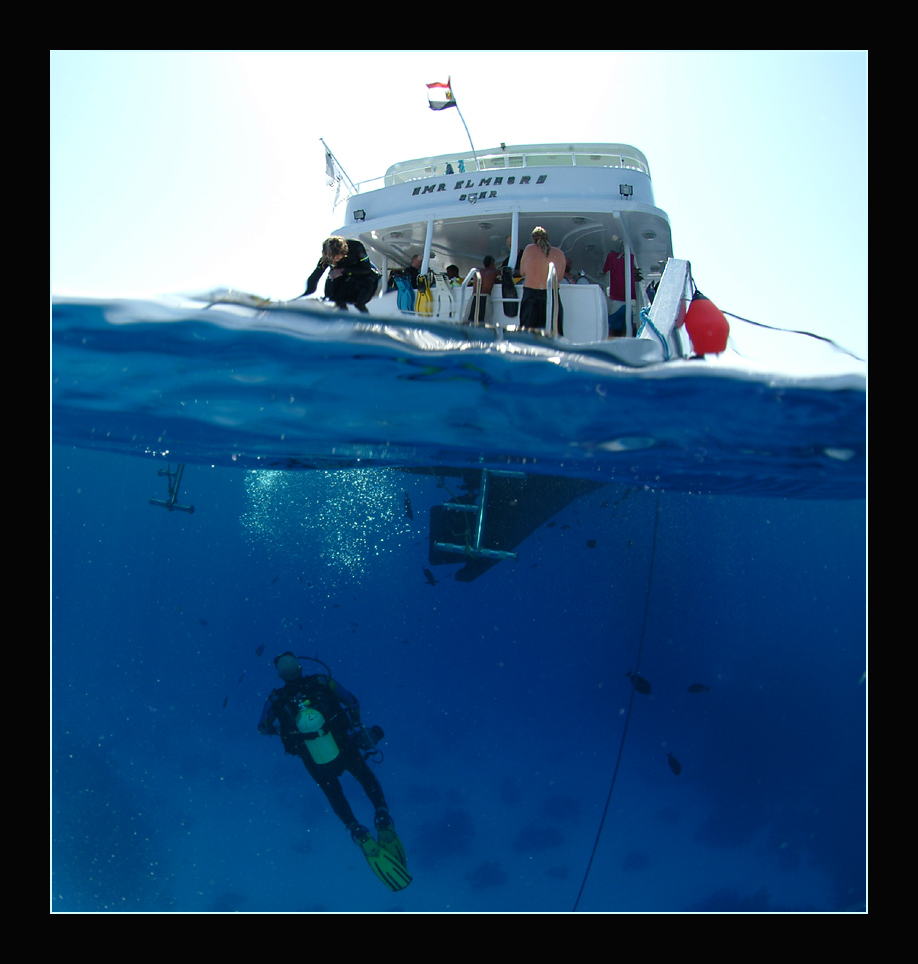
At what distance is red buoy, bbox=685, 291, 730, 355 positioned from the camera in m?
5.88

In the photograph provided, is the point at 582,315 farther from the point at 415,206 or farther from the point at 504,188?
the point at 415,206

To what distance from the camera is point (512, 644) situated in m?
25.8

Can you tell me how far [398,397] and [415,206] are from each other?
4.41 meters

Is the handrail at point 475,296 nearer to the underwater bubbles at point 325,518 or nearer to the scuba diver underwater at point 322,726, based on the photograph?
the scuba diver underwater at point 322,726

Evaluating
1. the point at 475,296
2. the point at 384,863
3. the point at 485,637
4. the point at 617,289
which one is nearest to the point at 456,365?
the point at 475,296

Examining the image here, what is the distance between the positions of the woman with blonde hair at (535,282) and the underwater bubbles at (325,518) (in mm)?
8780

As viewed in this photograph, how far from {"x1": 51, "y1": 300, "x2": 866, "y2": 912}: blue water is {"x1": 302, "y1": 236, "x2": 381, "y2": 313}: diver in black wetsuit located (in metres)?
0.60

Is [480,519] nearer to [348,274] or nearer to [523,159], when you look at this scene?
[348,274]

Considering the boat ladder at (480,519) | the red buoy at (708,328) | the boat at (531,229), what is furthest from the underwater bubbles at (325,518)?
the red buoy at (708,328)

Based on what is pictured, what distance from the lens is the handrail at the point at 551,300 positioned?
640 centimetres

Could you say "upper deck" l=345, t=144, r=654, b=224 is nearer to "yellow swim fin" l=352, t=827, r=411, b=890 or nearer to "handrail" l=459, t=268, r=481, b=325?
"handrail" l=459, t=268, r=481, b=325

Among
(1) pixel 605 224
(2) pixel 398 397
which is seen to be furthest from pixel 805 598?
(2) pixel 398 397

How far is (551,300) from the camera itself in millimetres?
6504

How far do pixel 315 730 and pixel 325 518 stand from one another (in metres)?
12.9
